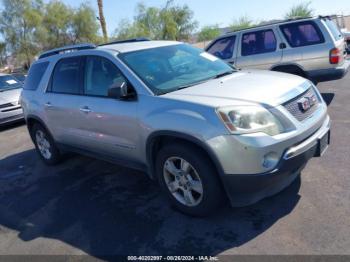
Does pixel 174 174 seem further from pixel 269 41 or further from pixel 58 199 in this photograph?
pixel 269 41

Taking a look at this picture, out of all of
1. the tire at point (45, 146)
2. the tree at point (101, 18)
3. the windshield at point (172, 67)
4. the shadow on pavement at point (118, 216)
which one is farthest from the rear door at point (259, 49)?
the tree at point (101, 18)

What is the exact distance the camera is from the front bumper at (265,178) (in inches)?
120

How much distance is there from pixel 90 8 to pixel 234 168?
114ft

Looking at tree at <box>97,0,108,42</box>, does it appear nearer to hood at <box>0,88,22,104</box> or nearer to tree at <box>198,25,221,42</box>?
hood at <box>0,88,22,104</box>

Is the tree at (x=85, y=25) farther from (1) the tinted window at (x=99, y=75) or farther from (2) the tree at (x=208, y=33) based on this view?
(1) the tinted window at (x=99, y=75)

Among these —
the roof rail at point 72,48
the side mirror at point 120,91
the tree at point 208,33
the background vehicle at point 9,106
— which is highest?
the roof rail at point 72,48

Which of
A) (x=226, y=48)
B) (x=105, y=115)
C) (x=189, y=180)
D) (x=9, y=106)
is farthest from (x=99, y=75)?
(x=9, y=106)

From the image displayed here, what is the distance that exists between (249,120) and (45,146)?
4.08 m

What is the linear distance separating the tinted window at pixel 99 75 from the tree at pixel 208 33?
52.9 meters

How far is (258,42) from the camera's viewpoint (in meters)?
8.12

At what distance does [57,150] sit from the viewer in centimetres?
573

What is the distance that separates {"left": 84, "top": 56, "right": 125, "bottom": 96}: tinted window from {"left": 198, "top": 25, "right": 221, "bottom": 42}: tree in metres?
52.9

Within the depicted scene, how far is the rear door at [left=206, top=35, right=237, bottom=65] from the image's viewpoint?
8.47m

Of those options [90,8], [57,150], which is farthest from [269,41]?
[90,8]
